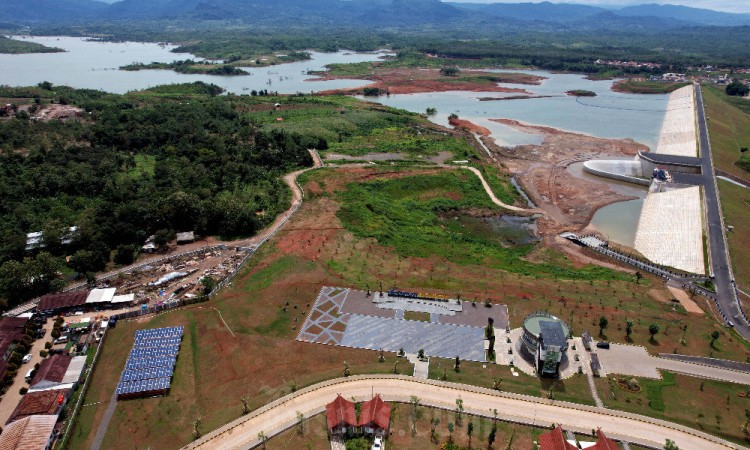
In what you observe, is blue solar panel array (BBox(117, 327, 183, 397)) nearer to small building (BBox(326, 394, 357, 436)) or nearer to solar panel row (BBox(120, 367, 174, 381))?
solar panel row (BBox(120, 367, 174, 381))

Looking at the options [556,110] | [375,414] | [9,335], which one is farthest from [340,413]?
[556,110]

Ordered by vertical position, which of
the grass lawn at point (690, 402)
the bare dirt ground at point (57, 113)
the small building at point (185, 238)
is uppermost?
the bare dirt ground at point (57, 113)

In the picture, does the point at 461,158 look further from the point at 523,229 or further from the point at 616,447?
the point at 616,447

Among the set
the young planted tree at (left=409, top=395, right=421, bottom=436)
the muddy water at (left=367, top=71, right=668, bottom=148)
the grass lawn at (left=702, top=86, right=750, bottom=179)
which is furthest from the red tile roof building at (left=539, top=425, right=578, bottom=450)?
the muddy water at (left=367, top=71, right=668, bottom=148)

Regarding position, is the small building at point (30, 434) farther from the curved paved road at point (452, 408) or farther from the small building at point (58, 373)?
the curved paved road at point (452, 408)

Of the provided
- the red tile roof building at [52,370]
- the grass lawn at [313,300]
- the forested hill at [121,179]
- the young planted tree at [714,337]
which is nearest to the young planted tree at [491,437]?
the grass lawn at [313,300]

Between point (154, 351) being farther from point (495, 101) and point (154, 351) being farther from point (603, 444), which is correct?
point (495, 101)
